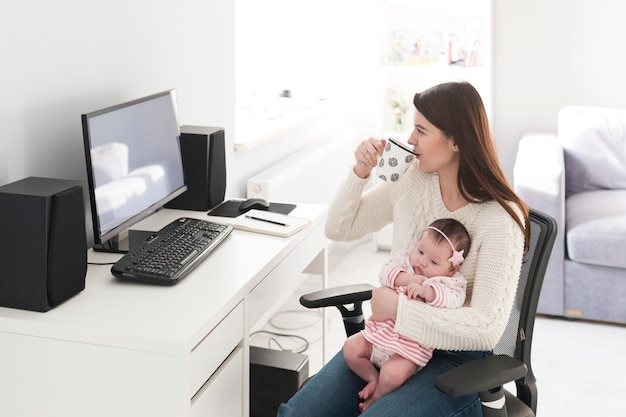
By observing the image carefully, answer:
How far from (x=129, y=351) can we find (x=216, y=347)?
21cm

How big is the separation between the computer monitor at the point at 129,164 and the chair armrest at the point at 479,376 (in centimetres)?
91

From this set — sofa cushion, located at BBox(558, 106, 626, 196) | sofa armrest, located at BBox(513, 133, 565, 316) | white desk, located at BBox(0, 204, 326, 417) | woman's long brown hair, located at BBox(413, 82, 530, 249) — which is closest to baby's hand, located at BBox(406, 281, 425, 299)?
woman's long brown hair, located at BBox(413, 82, 530, 249)

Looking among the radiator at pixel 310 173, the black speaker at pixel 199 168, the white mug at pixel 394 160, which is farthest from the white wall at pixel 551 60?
the white mug at pixel 394 160

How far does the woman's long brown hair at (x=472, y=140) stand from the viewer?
5.91 feet

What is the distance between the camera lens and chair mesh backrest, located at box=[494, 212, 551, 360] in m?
1.77

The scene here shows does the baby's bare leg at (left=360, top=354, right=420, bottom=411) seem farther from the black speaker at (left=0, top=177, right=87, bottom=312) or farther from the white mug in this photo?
the black speaker at (left=0, top=177, right=87, bottom=312)

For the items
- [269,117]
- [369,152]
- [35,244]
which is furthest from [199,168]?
[269,117]

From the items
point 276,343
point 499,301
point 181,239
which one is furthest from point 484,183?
point 276,343

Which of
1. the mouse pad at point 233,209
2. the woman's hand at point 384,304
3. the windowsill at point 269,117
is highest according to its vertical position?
the windowsill at point 269,117

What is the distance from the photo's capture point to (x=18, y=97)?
1881 millimetres

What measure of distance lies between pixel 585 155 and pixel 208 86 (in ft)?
→ 6.41

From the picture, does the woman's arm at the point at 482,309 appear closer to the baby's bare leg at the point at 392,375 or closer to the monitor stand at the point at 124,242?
the baby's bare leg at the point at 392,375

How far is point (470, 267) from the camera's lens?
5.87 ft

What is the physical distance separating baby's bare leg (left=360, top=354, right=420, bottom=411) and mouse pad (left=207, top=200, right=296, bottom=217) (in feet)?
2.81
